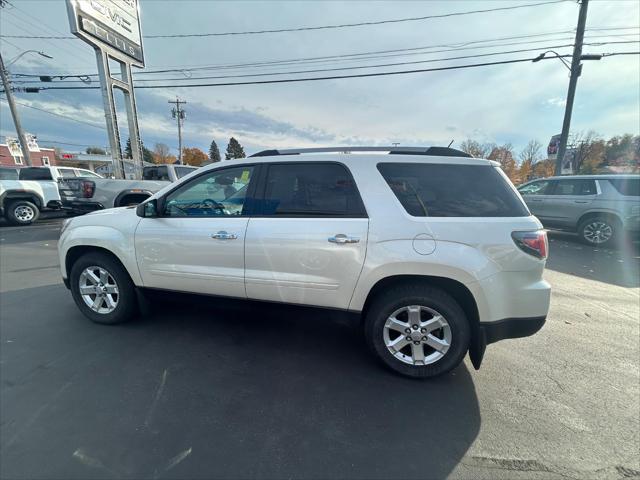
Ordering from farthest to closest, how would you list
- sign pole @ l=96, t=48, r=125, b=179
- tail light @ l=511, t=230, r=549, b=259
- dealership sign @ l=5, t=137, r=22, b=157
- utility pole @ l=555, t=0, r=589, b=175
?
dealership sign @ l=5, t=137, r=22, b=157 → utility pole @ l=555, t=0, r=589, b=175 → sign pole @ l=96, t=48, r=125, b=179 → tail light @ l=511, t=230, r=549, b=259

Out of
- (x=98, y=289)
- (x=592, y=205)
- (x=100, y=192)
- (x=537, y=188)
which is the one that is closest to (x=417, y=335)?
(x=98, y=289)

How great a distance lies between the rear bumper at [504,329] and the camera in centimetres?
220

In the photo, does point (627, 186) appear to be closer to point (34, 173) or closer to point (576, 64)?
point (576, 64)

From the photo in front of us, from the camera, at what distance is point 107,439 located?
1774 mm

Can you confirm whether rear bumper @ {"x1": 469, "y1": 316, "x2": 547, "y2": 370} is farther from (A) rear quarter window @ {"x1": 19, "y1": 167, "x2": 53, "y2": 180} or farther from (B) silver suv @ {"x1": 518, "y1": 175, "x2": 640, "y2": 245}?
(A) rear quarter window @ {"x1": 19, "y1": 167, "x2": 53, "y2": 180}

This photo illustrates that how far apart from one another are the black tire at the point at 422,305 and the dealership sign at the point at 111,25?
12.7 meters

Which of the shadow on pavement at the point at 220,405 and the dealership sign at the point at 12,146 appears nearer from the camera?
the shadow on pavement at the point at 220,405

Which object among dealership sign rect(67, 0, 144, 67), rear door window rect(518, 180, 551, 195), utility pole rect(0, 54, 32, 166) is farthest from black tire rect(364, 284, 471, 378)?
utility pole rect(0, 54, 32, 166)

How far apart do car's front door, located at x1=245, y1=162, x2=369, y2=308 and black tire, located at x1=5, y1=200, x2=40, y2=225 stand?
441 inches

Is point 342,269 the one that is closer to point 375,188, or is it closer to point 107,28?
point 375,188

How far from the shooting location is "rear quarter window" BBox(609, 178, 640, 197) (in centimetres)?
669

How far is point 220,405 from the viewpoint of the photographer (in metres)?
2.06

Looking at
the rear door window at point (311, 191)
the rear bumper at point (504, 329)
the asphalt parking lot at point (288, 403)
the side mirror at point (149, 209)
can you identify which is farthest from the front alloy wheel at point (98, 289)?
the rear bumper at point (504, 329)

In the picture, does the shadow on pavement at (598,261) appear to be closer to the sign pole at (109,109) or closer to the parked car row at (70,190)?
the parked car row at (70,190)
